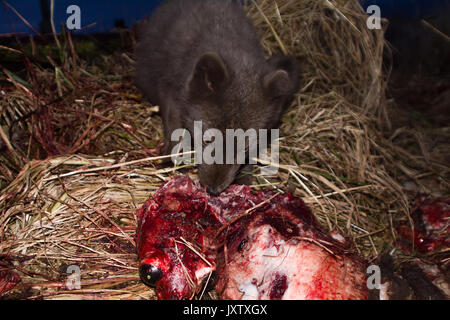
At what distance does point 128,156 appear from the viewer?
129 inches

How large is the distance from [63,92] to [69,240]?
2.14 metres

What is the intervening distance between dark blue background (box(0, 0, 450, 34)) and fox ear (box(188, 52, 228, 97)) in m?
2.28

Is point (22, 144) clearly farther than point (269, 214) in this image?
Yes

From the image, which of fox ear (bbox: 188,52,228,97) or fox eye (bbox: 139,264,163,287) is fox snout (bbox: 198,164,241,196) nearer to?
fox ear (bbox: 188,52,228,97)

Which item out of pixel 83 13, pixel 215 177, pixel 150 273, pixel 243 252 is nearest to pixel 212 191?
pixel 215 177

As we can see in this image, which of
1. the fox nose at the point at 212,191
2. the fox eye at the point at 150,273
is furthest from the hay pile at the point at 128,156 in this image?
the fox nose at the point at 212,191

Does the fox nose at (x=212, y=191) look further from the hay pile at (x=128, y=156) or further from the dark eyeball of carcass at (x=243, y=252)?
the hay pile at (x=128, y=156)

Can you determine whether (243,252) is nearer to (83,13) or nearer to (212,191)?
(212,191)

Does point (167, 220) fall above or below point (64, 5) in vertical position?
below

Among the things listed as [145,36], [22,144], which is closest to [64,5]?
[145,36]

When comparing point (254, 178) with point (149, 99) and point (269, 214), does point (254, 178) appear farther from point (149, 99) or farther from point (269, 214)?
point (149, 99)

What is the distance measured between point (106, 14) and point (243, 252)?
437cm

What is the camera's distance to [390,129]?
451cm
